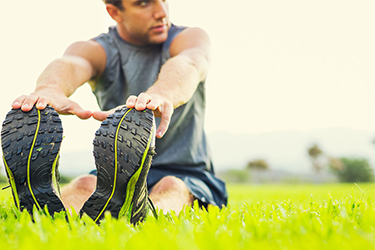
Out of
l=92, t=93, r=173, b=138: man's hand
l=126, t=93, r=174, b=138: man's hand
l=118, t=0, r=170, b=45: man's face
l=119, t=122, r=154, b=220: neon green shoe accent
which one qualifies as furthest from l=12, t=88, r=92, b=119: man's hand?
l=118, t=0, r=170, b=45: man's face

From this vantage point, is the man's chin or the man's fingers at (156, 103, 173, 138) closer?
the man's fingers at (156, 103, 173, 138)

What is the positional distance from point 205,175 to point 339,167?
34.1 m

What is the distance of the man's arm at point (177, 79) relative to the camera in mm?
1323

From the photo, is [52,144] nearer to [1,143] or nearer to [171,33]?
[1,143]

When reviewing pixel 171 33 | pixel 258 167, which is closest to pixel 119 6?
pixel 171 33

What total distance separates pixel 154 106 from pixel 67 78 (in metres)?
0.92

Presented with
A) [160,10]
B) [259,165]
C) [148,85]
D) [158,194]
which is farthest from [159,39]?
[259,165]

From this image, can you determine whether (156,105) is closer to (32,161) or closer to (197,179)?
(32,161)

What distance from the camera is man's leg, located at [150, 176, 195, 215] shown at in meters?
1.74

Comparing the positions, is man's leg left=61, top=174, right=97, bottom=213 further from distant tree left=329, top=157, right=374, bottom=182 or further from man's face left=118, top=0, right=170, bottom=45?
distant tree left=329, top=157, right=374, bottom=182

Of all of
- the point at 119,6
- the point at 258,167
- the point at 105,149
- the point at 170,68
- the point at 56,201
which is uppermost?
the point at 119,6

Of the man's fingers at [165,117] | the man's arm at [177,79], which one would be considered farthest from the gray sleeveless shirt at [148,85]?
the man's fingers at [165,117]

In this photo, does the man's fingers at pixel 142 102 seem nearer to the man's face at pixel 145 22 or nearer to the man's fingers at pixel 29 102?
the man's fingers at pixel 29 102

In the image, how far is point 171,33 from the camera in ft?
8.10
